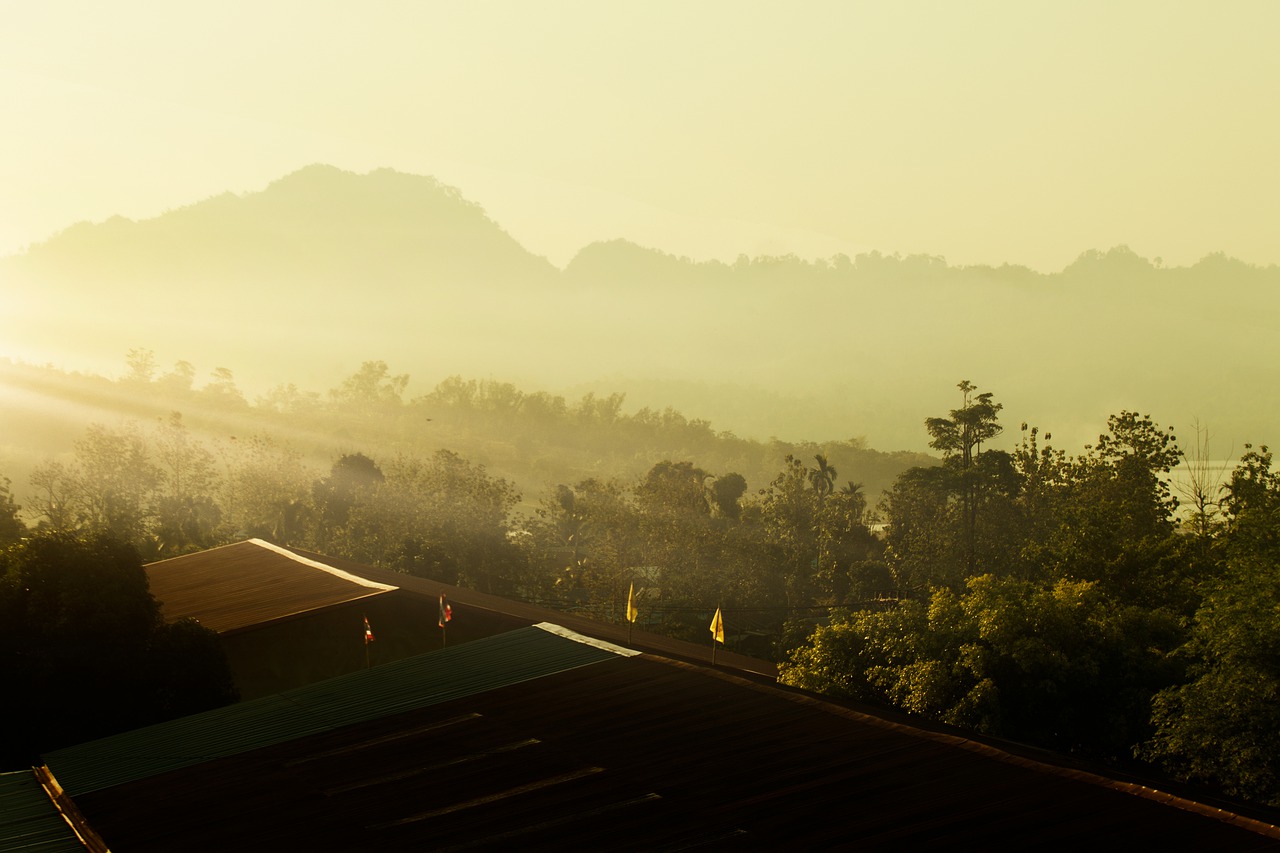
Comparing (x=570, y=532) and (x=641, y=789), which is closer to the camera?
(x=641, y=789)

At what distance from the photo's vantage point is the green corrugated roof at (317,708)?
14672 millimetres

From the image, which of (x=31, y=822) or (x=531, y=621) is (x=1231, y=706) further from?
(x=31, y=822)

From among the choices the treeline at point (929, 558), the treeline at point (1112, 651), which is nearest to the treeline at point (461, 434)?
the treeline at point (929, 558)

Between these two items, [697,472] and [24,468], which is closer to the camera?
[697,472]

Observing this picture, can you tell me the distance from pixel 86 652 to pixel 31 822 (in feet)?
21.8

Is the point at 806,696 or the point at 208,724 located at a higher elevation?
the point at 806,696

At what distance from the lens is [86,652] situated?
1867 cm

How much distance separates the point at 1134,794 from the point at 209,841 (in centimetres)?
960

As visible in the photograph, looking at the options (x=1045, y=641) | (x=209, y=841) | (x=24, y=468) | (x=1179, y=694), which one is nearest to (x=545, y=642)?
(x=209, y=841)

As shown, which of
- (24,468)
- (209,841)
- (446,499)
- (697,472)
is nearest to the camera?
(209,841)

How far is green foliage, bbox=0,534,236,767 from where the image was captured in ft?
59.8

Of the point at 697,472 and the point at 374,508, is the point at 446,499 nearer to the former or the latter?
the point at 374,508

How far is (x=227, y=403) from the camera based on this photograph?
599ft

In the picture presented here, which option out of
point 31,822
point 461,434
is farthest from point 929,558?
point 461,434
